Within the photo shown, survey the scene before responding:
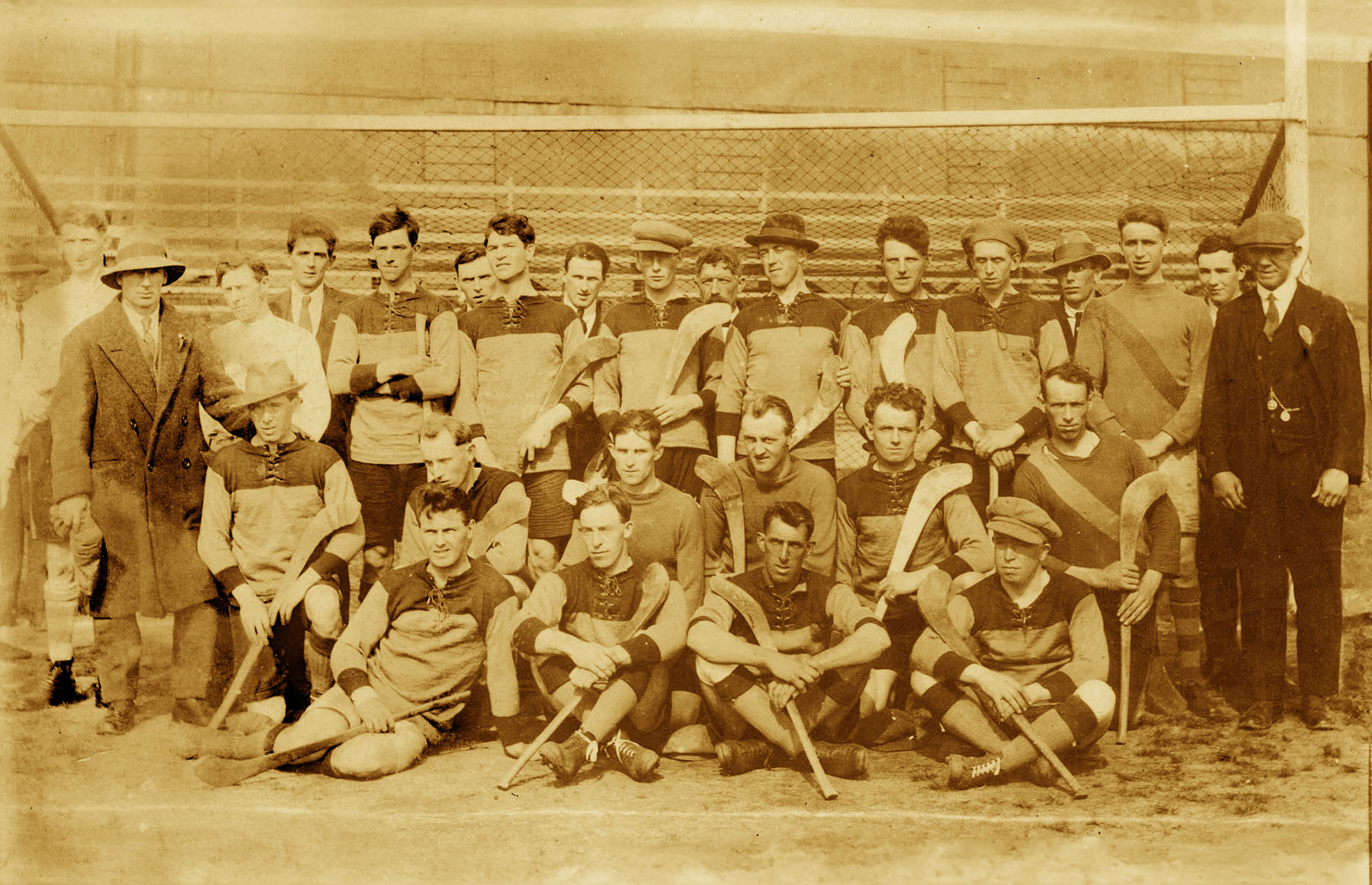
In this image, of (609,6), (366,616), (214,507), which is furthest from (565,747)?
(609,6)

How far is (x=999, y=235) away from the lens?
4.42m

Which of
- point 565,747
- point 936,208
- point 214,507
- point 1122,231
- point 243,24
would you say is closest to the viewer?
point 565,747

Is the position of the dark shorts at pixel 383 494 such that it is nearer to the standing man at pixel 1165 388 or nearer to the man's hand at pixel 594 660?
the man's hand at pixel 594 660

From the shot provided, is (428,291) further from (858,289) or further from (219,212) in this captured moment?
(858,289)

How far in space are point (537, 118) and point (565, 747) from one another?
2.53 metres

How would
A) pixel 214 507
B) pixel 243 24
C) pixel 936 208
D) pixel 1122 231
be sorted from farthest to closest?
pixel 936 208 → pixel 243 24 → pixel 1122 231 → pixel 214 507

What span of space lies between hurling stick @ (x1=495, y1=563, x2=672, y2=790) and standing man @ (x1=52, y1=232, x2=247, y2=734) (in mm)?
1087

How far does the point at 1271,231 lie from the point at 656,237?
2089 millimetres

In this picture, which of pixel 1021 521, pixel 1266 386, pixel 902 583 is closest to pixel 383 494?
pixel 902 583

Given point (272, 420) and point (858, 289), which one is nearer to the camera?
point (272, 420)

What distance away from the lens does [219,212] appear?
4848 mm

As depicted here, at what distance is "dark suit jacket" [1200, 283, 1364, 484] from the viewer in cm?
421

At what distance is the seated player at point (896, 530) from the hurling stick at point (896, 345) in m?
0.22

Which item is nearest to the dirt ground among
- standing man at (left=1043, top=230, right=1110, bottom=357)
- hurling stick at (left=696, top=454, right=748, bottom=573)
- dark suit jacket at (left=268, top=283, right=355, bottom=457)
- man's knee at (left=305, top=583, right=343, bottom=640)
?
man's knee at (left=305, top=583, right=343, bottom=640)
